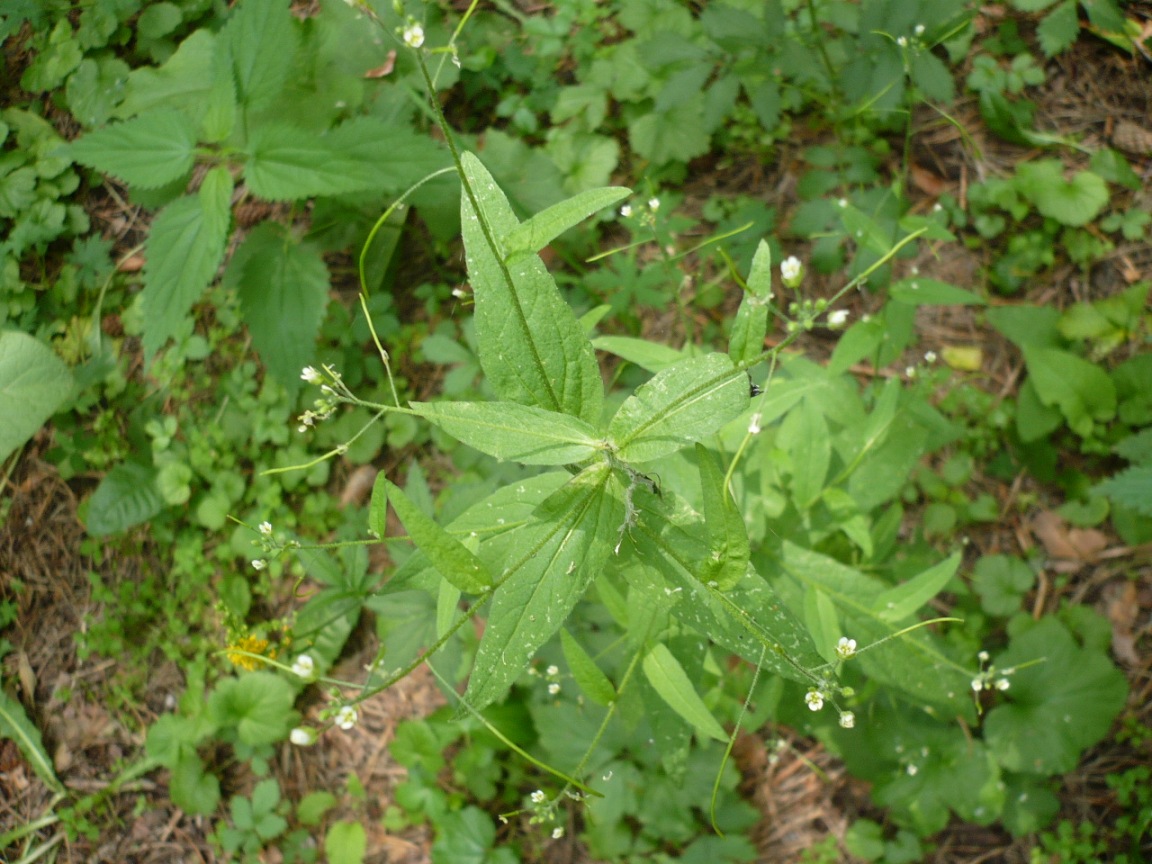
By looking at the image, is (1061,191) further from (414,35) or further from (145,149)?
(145,149)

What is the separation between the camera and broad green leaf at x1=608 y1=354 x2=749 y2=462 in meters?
1.54

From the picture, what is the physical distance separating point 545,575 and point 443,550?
214mm

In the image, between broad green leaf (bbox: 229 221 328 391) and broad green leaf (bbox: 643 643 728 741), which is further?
broad green leaf (bbox: 229 221 328 391)

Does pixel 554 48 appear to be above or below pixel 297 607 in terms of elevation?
above

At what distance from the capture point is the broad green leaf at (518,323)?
1645mm

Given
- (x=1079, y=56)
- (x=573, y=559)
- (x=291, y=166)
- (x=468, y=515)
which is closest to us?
(x=573, y=559)

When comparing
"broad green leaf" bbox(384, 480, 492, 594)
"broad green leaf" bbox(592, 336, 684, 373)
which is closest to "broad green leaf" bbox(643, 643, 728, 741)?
"broad green leaf" bbox(384, 480, 492, 594)

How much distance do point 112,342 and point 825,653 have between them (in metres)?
3.40

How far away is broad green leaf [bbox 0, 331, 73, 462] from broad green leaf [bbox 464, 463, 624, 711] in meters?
2.76

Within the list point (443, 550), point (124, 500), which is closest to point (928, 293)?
point (443, 550)

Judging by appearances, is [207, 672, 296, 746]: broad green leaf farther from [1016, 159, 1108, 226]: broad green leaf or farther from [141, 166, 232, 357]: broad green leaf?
[1016, 159, 1108, 226]: broad green leaf

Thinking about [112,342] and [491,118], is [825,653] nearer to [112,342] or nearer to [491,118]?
[491,118]

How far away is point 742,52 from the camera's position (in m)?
3.20

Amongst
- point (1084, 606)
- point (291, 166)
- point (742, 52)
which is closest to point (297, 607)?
point (291, 166)
